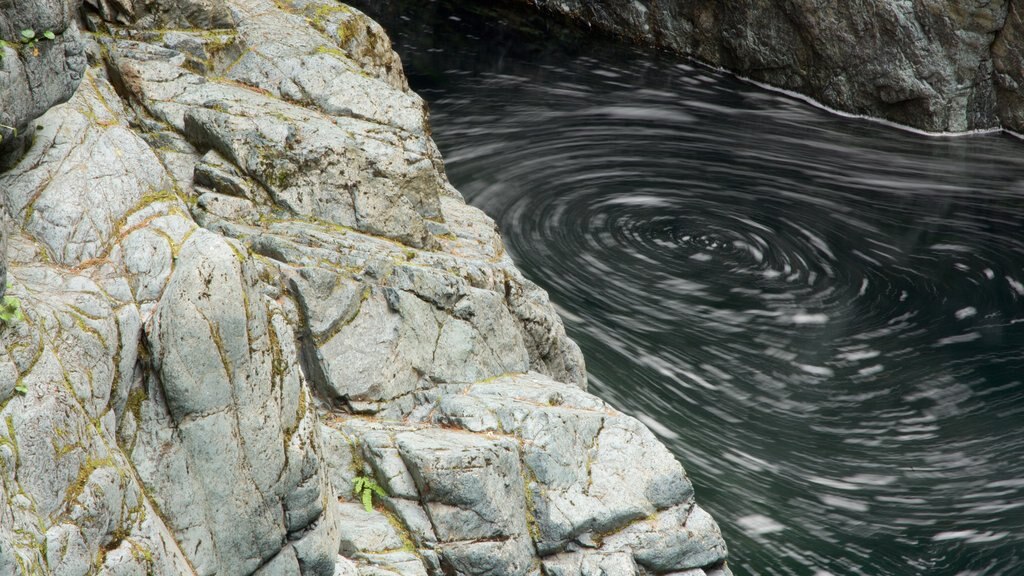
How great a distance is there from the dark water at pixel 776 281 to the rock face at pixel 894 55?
542mm

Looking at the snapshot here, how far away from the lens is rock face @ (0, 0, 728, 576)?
4879mm

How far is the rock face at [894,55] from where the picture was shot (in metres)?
18.4

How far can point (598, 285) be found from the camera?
12.5 m

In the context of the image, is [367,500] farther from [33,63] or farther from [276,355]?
[33,63]

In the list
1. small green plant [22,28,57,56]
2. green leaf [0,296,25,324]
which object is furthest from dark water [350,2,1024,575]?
green leaf [0,296,25,324]

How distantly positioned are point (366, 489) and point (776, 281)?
8678 millimetres

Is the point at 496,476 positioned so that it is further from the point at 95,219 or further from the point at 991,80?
the point at 991,80

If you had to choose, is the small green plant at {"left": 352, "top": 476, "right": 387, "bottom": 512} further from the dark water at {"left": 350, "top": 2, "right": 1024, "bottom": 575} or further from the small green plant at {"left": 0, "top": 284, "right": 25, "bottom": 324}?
the dark water at {"left": 350, "top": 2, "right": 1024, "bottom": 575}

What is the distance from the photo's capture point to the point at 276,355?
5.61m

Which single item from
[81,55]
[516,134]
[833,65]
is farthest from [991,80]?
[81,55]

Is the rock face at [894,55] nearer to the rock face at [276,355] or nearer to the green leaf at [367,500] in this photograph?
the rock face at [276,355]

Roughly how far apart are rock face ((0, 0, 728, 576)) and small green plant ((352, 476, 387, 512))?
6 centimetres

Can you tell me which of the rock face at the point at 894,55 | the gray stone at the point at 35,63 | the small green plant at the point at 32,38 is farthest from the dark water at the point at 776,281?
the small green plant at the point at 32,38

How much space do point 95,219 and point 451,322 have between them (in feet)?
8.87
